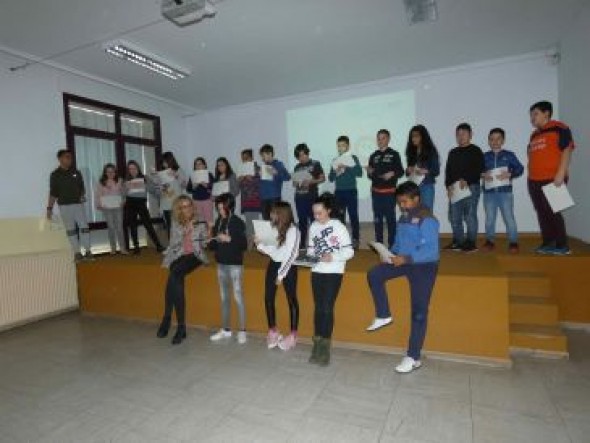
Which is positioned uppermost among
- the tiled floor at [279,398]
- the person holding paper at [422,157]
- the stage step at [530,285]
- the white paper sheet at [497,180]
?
the person holding paper at [422,157]

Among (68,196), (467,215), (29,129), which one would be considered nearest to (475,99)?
(467,215)

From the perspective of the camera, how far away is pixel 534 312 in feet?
10.2

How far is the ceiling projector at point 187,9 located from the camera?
303 centimetres

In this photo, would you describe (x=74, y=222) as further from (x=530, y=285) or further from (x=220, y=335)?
(x=530, y=285)

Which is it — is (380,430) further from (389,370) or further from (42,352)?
(42,352)

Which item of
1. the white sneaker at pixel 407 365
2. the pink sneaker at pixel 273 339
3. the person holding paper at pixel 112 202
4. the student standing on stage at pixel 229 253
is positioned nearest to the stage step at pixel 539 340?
the white sneaker at pixel 407 365

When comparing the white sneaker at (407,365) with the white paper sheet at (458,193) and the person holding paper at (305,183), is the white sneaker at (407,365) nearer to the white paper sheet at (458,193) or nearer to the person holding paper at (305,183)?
the white paper sheet at (458,193)

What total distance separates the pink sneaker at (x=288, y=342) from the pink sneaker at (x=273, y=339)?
0.14 ft

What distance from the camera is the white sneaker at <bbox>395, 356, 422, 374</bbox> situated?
9.02 feet

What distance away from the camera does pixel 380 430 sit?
209cm

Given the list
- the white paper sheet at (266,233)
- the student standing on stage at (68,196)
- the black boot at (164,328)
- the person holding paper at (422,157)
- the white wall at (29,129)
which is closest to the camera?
the white paper sheet at (266,233)

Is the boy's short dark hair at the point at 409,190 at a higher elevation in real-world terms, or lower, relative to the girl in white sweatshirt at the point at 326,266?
higher

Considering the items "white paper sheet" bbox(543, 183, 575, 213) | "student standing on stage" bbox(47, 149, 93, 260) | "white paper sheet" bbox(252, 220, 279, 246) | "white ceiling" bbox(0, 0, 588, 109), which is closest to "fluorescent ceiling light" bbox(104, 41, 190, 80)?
"white ceiling" bbox(0, 0, 588, 109)

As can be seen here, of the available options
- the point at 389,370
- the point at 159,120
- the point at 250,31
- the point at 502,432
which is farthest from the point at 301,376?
the point at 159,120
